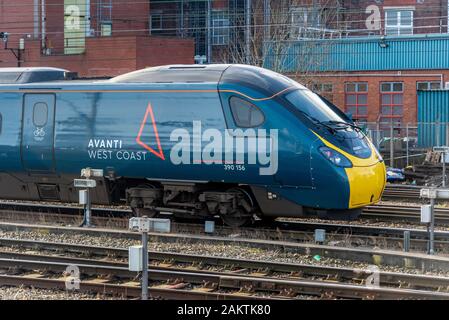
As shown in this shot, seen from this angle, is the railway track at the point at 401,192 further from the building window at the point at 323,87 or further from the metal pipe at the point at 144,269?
the building window at the point at 323,87

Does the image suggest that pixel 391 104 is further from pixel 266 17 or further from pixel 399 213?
pixel 399 213

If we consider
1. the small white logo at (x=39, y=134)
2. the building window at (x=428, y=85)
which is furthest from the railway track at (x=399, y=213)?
the building window at (x=428, y=85)

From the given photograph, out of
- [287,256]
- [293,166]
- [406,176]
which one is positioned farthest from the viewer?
[406,176]

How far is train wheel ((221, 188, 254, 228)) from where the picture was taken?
1440 centimetres

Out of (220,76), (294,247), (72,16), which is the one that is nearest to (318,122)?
(220,76)

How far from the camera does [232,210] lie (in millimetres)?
14570

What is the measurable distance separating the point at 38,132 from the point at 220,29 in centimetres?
3632

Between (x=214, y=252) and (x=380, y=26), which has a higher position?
(x=380, y=26)

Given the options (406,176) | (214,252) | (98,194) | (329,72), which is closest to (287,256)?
(214,252)

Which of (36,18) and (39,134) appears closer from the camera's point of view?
(39,134)

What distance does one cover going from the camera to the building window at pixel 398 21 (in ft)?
167

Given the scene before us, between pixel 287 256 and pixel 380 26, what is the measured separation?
40950 millimetres

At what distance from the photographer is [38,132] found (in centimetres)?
1605

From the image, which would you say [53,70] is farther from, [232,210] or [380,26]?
[380,26]
